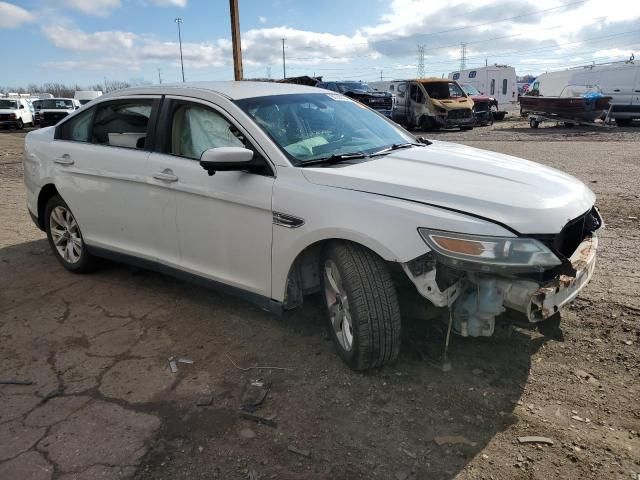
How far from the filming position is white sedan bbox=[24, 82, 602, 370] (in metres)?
2.61

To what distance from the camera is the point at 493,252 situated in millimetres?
2506

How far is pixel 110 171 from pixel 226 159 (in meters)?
1.56

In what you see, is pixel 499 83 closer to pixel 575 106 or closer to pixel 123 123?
pixel 575 106

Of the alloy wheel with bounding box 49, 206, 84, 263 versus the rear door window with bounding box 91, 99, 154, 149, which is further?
the alloy wheel with bounding box 49, 206, 84, 263

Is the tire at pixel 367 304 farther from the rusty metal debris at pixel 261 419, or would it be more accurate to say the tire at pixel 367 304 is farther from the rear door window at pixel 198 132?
the rear door window at pixel 198 132

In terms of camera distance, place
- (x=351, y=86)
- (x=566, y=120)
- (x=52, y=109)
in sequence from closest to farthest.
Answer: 1. (x=566, y=120)
2. (x=351, y=86)
3. (x=52, y=109)

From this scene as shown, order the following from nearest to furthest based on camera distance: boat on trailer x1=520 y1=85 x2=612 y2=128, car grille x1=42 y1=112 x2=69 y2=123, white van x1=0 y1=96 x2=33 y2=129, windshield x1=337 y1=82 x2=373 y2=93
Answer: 1. boat on trailer x1=520 y1=85 x2=612 y2=128
2. windshield x1=337 y1=82 x2=373 y2=93
3. car grille x1=42 y1=112 x2=69 y2=123
4. white van x1=0 y1=96 x2=33 y2=129

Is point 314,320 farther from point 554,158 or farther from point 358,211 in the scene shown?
point 554,158

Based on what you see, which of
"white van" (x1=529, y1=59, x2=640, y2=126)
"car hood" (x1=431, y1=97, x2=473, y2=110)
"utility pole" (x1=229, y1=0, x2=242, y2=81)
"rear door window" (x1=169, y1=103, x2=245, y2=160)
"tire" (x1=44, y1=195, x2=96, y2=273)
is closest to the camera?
"rear door window" (x1=169, y1=103, x2=245, y2=160)

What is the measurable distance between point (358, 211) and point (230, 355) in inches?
53.5

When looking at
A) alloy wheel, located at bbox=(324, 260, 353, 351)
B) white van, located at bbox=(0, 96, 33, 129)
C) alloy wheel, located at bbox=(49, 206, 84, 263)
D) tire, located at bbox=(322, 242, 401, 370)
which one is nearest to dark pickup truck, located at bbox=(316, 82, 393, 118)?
white van, located at bbox=(0, 96, 33, 129)

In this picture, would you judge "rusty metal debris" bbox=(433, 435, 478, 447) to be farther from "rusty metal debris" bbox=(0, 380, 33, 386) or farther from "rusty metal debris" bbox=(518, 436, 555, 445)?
"rusty metal debris" bbox=(0, 380, 33, 386)

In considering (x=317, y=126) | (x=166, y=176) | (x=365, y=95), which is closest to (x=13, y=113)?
(x=365, y=95)

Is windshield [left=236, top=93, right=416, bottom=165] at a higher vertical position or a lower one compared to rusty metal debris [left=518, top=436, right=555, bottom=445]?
higher
